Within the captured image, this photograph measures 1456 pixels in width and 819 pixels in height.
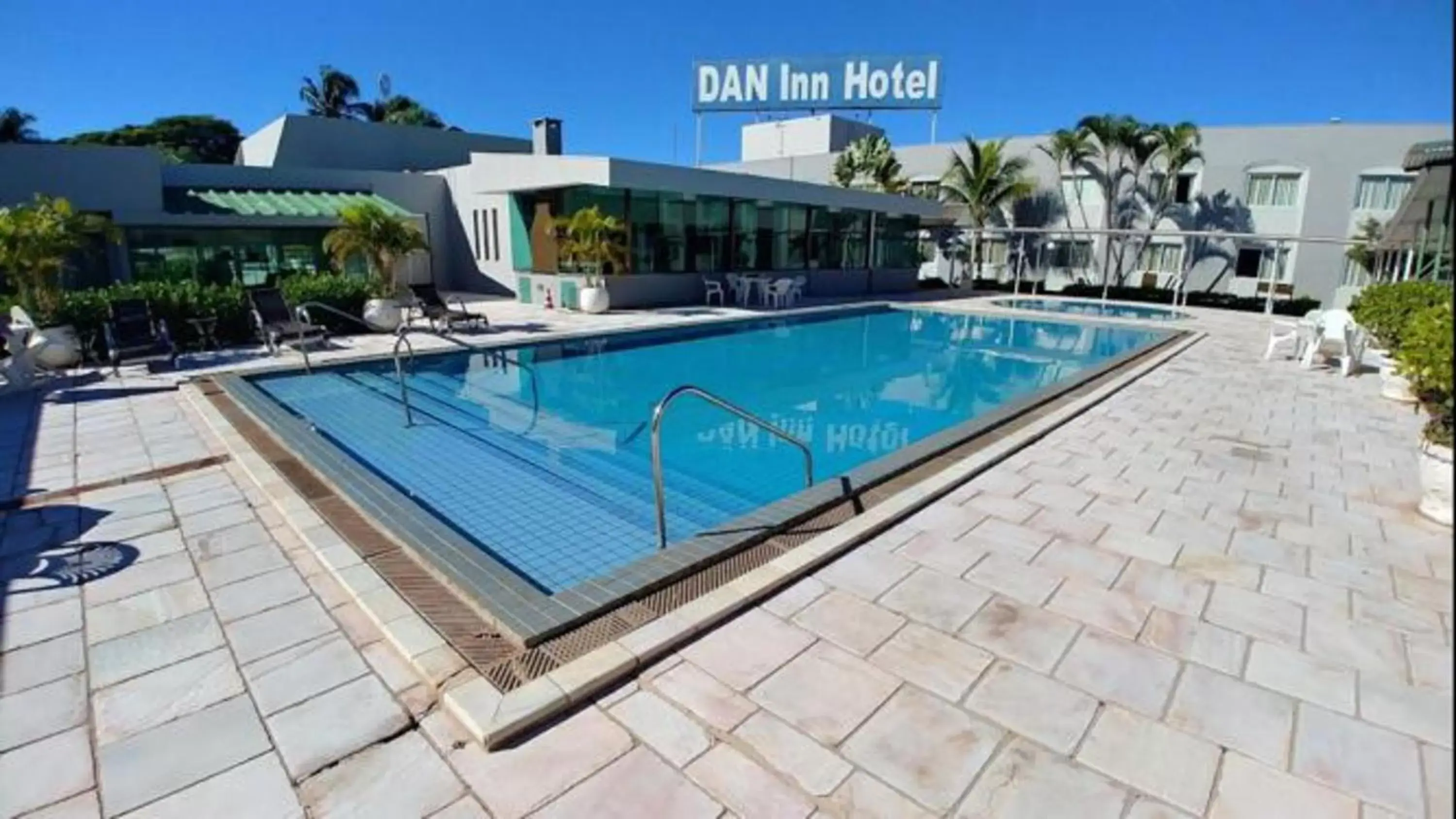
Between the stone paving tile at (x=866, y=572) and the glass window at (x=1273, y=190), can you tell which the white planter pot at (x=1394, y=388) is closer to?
the stone paving tile at (x=866, y=572)

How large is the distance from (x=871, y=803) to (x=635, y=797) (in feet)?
2.47

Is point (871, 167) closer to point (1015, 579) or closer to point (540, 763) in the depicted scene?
point (1015, 579)

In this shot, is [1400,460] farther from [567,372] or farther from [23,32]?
[23,32]

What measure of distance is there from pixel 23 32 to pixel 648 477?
18.6 metres

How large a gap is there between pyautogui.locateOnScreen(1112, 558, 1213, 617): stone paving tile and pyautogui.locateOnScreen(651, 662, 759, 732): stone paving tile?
2204 mm

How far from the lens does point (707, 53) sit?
3459 cm

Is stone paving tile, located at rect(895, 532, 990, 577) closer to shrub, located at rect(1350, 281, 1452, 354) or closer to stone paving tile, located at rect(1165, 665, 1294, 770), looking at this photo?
stone paving tile, located at rect(1165, 665, 1294, 770)

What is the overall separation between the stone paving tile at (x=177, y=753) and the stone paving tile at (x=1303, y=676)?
153 inches

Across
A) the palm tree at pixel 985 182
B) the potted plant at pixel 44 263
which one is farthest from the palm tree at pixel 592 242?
the palm tree at pixel 985 182

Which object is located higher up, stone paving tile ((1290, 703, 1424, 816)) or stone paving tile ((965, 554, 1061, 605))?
stone paving tile ((965, 554, 1061, 605))

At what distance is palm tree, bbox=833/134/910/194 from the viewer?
2931 cm

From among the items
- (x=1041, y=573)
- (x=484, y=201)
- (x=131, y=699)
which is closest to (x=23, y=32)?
(x=484, y=201)

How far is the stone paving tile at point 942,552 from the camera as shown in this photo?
3.83 meters

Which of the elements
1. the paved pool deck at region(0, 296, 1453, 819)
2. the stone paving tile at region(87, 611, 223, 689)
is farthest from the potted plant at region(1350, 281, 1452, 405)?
the stone paving tile at region(87, 611, 223, 689)
